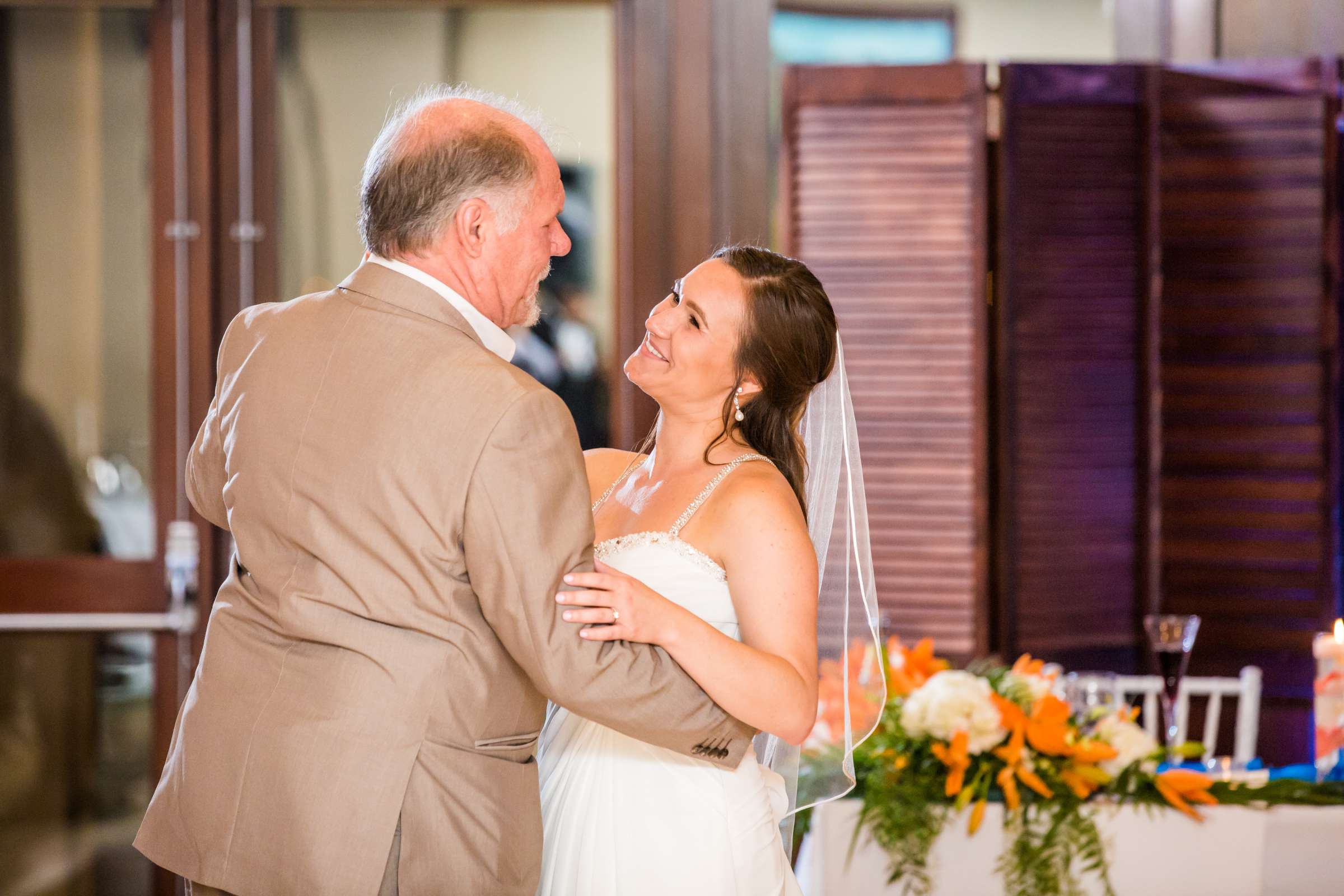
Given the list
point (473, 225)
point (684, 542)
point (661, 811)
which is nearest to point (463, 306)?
point (473, 225)

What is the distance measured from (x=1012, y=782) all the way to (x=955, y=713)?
0.45 feet

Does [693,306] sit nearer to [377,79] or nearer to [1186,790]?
[1186,790]

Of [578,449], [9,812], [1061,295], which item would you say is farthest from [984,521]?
[9,812]

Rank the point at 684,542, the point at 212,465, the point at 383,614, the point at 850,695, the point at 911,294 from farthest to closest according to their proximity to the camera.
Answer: the point at 911,294
the point at 850,695
the point at 684,542
the point at 212,465
the point at 383,614

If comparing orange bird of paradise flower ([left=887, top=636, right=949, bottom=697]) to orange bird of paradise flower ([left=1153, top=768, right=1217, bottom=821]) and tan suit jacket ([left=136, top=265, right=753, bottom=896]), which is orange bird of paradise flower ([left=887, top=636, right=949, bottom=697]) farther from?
tan suit jacket ([left=136, top=265, right=753, bottom=896])

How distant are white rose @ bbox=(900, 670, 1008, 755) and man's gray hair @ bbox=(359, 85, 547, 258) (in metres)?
1.10

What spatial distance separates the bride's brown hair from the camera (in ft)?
6.43

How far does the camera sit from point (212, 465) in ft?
5.21

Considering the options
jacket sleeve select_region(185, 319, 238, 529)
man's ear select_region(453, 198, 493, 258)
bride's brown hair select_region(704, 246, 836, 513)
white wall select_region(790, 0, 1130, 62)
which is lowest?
jacket sleeve select_region(185, 319, 238, 529)

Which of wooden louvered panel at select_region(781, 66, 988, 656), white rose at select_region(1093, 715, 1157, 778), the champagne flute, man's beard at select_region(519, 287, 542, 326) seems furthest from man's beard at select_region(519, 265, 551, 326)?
wooden louvered panel at select_region(781, 66, 988, 656)

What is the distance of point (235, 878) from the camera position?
1.40 meters

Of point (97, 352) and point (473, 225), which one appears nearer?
point (473, 225)

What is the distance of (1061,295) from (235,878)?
2798 mm

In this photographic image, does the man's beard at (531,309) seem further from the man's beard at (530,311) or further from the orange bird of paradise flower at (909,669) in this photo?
the orange bird of paradise flower at (909,669)
